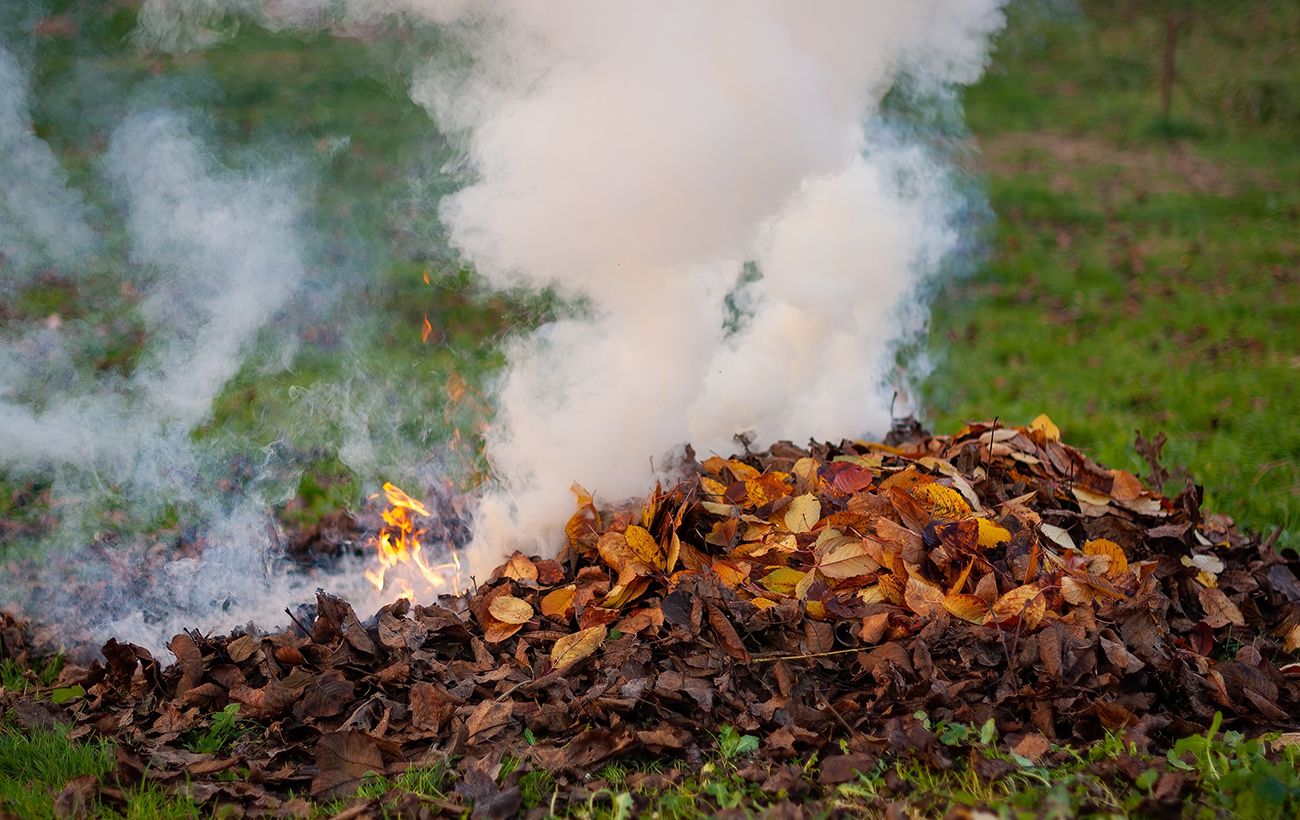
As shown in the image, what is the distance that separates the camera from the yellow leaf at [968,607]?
3234 mm

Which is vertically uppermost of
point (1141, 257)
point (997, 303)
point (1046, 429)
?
point (1141, 257)

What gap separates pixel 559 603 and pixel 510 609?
156 millimetres

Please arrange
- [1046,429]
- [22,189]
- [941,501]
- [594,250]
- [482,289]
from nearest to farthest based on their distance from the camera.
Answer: [941,501] → [594,250] → [1046,429] → [22,189] → [482,289]

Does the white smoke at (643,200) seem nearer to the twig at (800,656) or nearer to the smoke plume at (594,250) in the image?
the smoke plume at (594,250)

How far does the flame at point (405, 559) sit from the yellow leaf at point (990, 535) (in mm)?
1779

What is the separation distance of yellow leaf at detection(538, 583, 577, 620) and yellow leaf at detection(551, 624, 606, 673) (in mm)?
168

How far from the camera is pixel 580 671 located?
322 cm

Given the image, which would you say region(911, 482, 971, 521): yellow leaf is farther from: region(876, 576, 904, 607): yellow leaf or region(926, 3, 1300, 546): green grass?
region(926, 3, 1300, 546): green grass

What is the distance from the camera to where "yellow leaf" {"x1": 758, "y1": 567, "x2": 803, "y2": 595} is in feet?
11.3

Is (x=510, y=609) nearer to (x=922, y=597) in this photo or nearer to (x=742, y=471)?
(x=742, y=471)

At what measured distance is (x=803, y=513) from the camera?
12.0 ft

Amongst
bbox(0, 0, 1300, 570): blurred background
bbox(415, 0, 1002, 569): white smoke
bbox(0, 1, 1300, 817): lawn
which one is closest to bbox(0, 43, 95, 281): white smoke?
bbox(0, 0, 1300, 570): blurred background

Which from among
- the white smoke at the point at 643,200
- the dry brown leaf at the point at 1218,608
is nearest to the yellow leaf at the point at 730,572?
the white smoke at the point at 643,200

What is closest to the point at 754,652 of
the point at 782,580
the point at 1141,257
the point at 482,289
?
the point at 782,580
